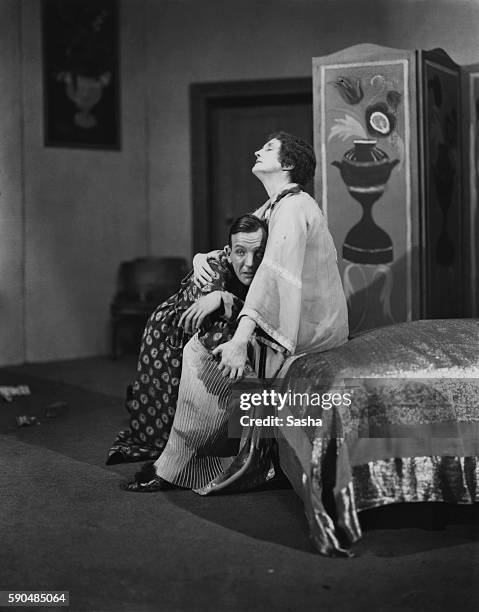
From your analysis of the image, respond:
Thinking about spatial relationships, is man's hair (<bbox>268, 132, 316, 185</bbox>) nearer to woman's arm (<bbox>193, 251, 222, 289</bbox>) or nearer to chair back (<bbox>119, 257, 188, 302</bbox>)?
woman's arm (<bbox>193, 251, 222, 289</bbox>)

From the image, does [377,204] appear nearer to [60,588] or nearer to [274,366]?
[274,366]

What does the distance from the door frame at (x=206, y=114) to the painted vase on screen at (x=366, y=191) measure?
2161 millimetres

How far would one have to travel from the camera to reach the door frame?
21.7 ft

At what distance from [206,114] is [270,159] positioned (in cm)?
391

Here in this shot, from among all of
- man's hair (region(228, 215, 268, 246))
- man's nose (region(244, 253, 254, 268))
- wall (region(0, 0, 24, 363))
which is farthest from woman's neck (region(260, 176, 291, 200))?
wall (region(0, 0, 24, 363))

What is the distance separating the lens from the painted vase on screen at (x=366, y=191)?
4535 mm

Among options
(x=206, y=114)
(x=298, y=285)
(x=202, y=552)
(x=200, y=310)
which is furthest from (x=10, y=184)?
(x=202, y=552)

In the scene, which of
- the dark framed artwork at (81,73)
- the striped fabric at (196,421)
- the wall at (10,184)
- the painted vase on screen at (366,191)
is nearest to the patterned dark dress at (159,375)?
the striped fabric at (196,421)

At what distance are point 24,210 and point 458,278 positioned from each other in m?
2.88

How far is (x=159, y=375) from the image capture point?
338 centimetres

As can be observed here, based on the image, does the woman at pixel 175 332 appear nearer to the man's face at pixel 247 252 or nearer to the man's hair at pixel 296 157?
the man's face at pixel 247 252

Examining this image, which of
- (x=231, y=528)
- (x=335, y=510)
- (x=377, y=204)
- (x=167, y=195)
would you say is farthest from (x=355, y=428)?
(x=167, y=195)

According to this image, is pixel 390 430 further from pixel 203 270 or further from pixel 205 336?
pixel 203 270

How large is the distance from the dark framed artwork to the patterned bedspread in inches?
168
